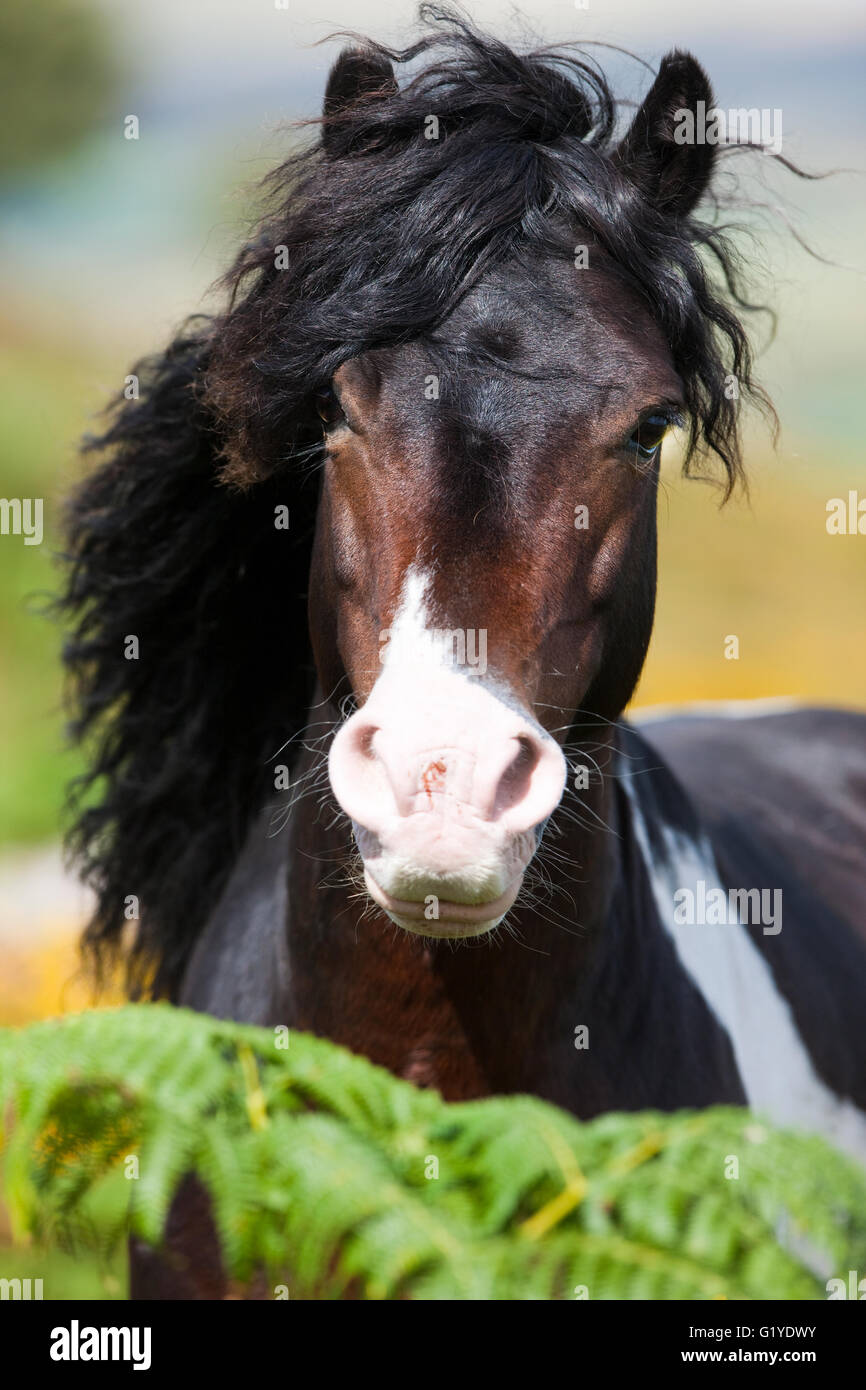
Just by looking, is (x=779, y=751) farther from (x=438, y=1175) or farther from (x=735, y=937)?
(x=438, y=1175)

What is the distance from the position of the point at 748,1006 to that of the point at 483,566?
147 cm

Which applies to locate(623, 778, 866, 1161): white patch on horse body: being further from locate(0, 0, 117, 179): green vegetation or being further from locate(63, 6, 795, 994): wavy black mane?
locate(0, 0, 117, 179): green vegetation

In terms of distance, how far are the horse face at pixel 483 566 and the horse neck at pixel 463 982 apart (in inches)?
14.2

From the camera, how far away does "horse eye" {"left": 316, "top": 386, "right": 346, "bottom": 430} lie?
228 cm

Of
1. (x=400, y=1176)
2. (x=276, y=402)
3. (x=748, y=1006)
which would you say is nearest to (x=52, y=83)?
(x=276, y=402)

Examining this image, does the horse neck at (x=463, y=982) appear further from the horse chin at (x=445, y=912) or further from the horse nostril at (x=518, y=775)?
the horse nostril at (x=518, y=775)

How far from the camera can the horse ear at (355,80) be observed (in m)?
2.55

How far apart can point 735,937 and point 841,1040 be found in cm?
57

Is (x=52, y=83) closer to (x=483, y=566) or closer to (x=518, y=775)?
(x=483, y=566)

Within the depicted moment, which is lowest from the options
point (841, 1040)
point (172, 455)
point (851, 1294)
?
point (841, 1040)

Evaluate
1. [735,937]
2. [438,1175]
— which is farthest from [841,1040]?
[438,1175]

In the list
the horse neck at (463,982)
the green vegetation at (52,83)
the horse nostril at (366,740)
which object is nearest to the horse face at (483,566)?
the horse nostril at (366,740)
